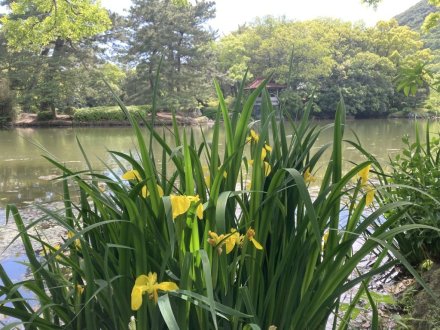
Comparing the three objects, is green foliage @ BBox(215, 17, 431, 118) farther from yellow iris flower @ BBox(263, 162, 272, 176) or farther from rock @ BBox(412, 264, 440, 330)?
yellow iris flower @ BBox(263, 162, 272, 176)

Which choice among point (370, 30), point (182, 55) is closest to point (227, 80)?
point (182, 55)

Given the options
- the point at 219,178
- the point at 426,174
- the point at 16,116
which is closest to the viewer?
the point at 219,178

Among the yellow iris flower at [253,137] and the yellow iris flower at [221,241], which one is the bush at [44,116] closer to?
the yellow iris flower at [253,137]

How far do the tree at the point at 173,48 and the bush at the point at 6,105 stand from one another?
6.18m

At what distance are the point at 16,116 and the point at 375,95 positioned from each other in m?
19.7

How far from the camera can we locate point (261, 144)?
2.93 feet

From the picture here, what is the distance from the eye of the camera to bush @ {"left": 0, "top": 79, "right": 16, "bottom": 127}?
626 inches

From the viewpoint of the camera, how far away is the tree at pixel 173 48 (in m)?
20.4

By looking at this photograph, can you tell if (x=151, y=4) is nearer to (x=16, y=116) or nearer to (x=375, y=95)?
(x=16, y=116)

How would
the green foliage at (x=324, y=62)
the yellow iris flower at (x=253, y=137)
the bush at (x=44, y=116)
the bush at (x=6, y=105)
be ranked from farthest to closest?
1. the green foliage at (x=324, y=62)
2. the bush at (x=44, y=116)
3. the bush at (x=6, y=105)
4. the yellow iris flower at (x=253, y=137)

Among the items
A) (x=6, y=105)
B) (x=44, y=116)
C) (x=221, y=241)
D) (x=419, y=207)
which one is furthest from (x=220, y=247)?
(x=44, y=116)

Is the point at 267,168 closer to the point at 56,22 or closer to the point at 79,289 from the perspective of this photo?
the point at 79,289

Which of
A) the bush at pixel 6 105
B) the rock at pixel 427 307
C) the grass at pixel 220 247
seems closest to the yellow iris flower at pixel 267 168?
the grass at pixel 220 247

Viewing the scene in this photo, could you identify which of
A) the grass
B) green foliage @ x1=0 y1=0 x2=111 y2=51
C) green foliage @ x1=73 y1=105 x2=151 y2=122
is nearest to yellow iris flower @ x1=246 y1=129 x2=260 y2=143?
the grass
